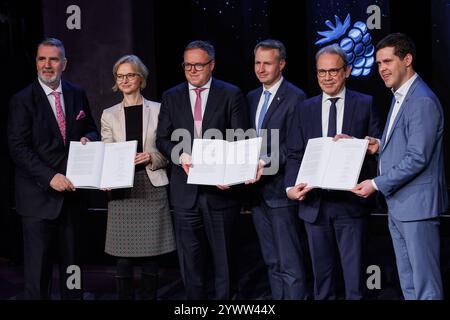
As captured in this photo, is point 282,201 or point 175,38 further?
point 175,38

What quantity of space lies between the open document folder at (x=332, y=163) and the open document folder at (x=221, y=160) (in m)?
0.30

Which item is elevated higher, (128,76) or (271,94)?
(128,76)

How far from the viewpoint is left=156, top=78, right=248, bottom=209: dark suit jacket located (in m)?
3.98

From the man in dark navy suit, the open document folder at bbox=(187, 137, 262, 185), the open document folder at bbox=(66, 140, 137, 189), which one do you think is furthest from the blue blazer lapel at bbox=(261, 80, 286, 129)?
the man in dark navy suit

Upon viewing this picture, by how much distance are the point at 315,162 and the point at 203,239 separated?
88 centimetres

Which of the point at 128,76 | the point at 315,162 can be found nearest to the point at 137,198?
the point at 128,76

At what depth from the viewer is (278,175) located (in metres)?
4.01

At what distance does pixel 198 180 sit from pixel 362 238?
984 millimetres

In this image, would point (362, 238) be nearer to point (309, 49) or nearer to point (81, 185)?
point (81, 185)

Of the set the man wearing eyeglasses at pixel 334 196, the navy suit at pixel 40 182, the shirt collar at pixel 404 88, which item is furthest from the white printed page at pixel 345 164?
the navy suit at pixel 40 182

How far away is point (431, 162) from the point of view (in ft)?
11.2

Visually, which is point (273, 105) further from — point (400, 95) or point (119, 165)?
point (119, 165)

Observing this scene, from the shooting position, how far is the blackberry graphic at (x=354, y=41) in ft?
25.9
